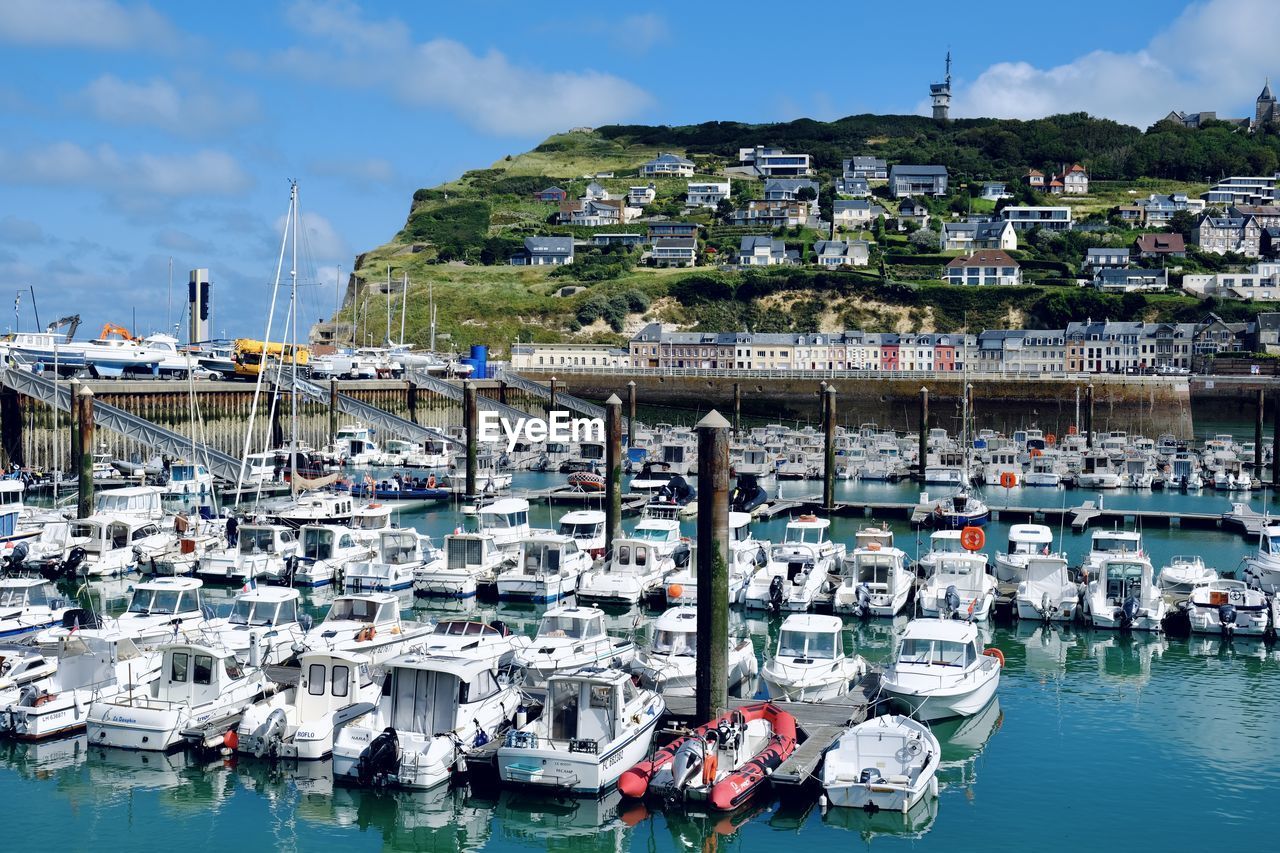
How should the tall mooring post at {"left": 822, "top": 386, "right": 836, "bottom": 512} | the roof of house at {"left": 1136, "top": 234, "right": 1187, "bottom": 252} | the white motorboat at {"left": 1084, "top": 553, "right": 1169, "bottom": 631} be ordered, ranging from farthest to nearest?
the roof of house at {"left": 1136, "top": 234, "right": 1187, "bottom": 252}
the tall mooring post at {"left": 822, "top": 386, "right": 836, "bottom": 512}
the white motorboat at {"left": 1084, "top": 553, "right": 1169, "bottom": 631}

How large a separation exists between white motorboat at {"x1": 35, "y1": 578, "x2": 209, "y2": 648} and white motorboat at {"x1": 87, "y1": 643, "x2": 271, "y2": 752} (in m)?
2.71

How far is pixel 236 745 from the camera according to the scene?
23.4 meters

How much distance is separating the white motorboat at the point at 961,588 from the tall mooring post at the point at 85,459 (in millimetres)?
27443

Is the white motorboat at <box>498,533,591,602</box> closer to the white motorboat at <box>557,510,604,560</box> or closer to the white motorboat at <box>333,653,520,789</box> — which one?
the white motorboat at <box>557,510,604,560</box>

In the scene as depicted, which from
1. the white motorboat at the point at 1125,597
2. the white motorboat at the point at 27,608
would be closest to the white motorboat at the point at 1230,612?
the white motorboat at the point at 1125,597

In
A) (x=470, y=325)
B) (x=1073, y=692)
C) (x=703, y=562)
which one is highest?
(x=470, y=325)

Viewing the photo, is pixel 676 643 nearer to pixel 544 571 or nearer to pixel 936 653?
pixel 936 653

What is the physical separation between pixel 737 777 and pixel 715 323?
136 m

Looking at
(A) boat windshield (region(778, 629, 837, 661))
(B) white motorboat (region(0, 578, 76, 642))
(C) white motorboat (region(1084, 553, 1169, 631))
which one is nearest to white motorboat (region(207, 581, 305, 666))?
(B) white motorboat (region(0, 578, 76, 642))

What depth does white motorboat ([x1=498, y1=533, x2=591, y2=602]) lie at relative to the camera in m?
37.4

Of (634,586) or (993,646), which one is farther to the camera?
(634,586)

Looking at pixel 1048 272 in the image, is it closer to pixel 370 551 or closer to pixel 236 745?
pixel 370 551

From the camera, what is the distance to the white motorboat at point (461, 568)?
1474 inches

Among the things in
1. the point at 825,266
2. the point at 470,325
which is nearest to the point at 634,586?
the point at 470,325
